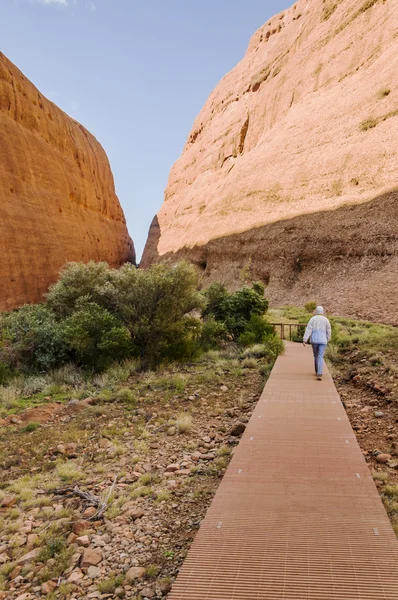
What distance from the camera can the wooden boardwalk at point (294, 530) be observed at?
101 inches

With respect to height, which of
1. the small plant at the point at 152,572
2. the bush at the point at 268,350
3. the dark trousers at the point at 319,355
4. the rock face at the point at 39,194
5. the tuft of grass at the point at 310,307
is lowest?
the small plant at the point at 152,572

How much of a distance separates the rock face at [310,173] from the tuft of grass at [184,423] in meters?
14.2

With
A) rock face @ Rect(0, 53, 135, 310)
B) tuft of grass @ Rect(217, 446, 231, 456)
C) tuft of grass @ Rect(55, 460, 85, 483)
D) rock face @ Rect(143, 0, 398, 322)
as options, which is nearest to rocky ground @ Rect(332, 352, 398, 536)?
tuft of grass @ Rect(217, 446, 231, 456)

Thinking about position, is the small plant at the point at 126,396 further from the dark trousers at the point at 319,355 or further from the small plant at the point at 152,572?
the small plant at the point at 152,572

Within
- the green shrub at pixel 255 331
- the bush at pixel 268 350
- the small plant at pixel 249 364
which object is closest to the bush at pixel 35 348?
the small plant at pixel 249 364

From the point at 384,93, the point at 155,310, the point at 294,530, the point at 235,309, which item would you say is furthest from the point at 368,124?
the point at 294,530

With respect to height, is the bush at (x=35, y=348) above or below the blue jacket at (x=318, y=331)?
below

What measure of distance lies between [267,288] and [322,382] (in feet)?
66.3

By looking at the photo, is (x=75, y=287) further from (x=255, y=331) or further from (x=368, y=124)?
(x=368, y=124)

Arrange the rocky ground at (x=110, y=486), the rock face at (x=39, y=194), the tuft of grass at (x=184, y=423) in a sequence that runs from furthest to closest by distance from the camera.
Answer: the rock face at (x=39, y=194), the tuft of grass at (x=184, y=423), the rocky ground at (x=110, y=486)

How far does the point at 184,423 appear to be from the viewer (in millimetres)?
6504

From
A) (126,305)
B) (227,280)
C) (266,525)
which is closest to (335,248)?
(227,280)

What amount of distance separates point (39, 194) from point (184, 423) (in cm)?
2486

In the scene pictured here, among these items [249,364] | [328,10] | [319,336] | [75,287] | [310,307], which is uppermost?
[328,10]
